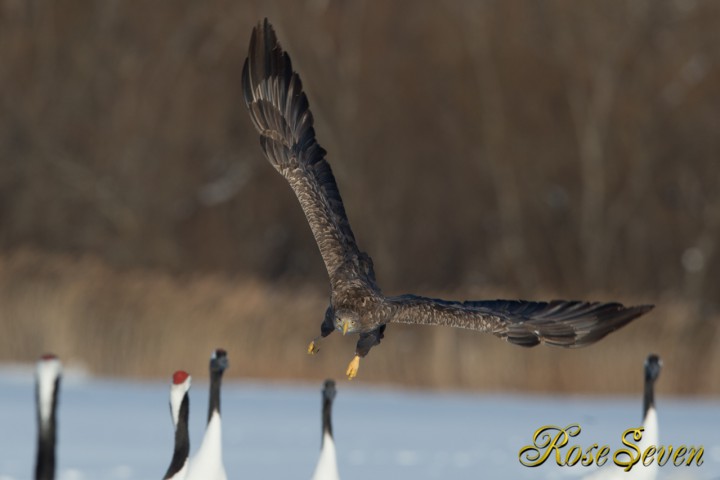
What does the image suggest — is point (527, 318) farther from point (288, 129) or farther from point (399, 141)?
point (399, 141)

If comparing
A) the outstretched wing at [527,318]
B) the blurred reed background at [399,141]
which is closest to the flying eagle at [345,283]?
the outstretched wing at [527,318]

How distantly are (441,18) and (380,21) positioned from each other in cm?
115

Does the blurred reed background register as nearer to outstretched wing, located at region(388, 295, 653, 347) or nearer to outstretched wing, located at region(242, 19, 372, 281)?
outstretched wing, located at region(242, 19, 372, 281)

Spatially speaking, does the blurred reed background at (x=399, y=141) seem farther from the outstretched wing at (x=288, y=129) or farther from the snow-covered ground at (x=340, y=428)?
the outstretched wing at (x=288, y=129)

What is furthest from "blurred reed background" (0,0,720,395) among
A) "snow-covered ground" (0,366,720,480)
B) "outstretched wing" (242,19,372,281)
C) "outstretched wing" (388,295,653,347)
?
"outstretched wing" (388,295,653,347)

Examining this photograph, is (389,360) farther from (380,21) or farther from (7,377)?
(380,21)

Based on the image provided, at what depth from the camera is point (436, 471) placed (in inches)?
491

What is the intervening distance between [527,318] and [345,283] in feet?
3.56

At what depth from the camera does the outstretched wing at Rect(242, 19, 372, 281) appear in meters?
9.73

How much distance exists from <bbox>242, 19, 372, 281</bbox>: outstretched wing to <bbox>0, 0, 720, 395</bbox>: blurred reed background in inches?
586

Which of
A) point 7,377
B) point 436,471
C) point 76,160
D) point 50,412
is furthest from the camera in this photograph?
point 76,160

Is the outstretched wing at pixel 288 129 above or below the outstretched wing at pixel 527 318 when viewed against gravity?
above

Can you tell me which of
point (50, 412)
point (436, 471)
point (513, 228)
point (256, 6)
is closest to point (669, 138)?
point (513, 228)

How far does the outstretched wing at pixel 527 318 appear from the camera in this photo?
29.3 feet
